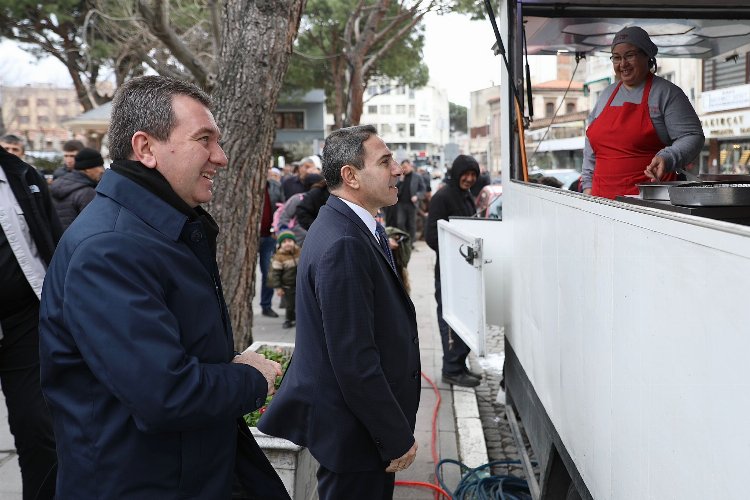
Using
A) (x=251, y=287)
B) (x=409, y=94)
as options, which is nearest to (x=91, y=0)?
(x=251, y=287)

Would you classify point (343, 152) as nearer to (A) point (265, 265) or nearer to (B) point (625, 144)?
(B) point (625, 144)

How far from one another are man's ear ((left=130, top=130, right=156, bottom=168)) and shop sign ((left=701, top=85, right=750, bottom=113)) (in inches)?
148

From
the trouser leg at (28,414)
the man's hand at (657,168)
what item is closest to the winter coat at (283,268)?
the trouser leg at (28,414)

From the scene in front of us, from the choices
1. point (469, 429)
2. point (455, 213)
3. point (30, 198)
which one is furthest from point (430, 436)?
point (30, 198)

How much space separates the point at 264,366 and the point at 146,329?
0.45 m

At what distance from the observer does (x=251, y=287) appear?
202 inches

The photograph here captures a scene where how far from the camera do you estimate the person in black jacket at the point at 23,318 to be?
3318 millimetres

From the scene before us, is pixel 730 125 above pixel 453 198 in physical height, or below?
above

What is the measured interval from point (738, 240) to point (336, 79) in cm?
2005

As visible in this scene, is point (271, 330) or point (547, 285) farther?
point (271, 330)

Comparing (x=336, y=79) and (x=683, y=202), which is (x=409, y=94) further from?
(x=683, y=202)

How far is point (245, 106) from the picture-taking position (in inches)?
186

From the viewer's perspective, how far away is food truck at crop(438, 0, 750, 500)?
132cm

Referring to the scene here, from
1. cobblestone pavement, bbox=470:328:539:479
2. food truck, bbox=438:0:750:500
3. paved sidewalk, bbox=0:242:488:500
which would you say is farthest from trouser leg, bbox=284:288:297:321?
food truck, bbox=438:0:750:500
